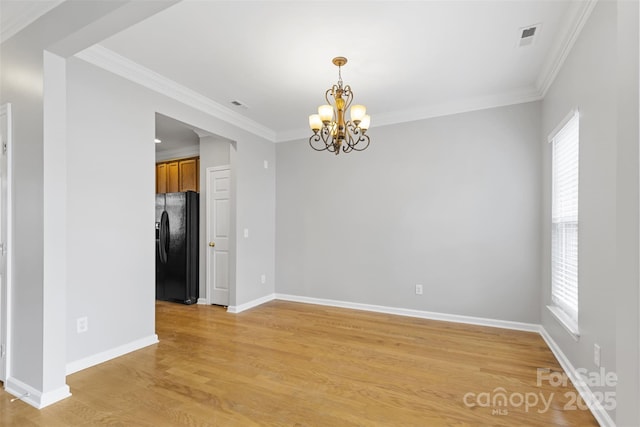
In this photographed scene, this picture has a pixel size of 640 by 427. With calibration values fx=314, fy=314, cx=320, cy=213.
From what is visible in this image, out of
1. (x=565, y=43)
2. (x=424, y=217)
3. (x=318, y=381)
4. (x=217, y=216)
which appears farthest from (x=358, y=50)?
(x=217, y=216)

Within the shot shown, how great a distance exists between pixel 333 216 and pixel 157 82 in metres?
2.82

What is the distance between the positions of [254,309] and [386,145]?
9.94ft

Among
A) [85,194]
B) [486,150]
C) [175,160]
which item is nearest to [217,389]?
[85,194]

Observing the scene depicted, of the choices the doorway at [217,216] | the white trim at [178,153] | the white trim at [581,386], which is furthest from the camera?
the white trim at [178,153]

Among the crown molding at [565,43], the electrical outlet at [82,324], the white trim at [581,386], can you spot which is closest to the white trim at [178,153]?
the electrical outlet at [82,324]

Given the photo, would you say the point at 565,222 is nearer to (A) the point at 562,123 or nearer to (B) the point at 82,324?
(A) the point at 562,123

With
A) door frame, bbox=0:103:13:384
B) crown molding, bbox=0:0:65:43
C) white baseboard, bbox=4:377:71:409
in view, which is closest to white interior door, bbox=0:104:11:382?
door frame, bbox=0:103:13:384

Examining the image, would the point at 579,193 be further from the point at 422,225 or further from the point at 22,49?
the point at 22,49

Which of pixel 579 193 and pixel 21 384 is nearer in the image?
pixel 21 384

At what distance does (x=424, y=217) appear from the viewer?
4.19 meters

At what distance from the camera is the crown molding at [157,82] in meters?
2.75

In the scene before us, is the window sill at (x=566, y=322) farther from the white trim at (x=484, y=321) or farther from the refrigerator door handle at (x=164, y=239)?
the refrigerator door handle at (x=164, y=239)

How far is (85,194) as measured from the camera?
269cm

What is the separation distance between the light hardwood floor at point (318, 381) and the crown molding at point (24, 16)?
2.64 m
